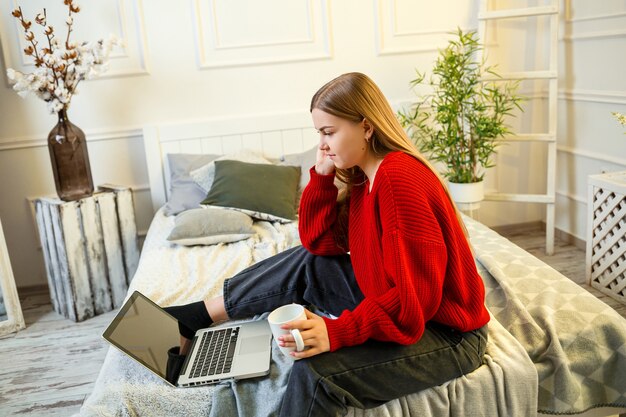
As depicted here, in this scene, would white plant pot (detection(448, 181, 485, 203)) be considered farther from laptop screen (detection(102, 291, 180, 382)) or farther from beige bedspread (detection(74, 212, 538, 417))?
laptop screen (detection(102, 291, 180, 382))

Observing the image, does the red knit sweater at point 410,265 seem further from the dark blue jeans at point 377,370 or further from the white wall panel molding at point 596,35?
the white wall panel molding at point 596,35

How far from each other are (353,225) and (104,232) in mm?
1688

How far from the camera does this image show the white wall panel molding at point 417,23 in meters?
3.39

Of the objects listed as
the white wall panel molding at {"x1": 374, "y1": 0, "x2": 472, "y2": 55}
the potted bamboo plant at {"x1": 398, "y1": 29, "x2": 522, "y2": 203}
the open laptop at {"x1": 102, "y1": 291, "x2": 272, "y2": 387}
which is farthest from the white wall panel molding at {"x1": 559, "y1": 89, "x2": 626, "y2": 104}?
the open laptop at {"x1": 102, "y1": 291, "x2": 272, "y2": 387}

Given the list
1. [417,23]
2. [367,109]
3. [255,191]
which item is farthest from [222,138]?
[367,109]

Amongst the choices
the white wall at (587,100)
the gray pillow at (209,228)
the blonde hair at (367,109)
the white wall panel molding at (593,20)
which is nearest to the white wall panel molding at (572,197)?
the white wall at (587,100)

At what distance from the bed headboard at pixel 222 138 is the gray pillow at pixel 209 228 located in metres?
0.66

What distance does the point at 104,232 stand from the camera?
298 cm

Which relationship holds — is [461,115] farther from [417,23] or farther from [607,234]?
[607,234]

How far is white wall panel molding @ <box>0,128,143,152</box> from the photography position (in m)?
3.20

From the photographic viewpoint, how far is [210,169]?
310 centimetres

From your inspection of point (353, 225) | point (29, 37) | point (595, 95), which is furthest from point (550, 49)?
point (29, 37)

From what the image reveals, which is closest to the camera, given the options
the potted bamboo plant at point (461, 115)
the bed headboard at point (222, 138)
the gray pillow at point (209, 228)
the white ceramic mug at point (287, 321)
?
the white ceramic mug at point (287, 321)

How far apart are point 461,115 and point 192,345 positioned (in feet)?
6.87
